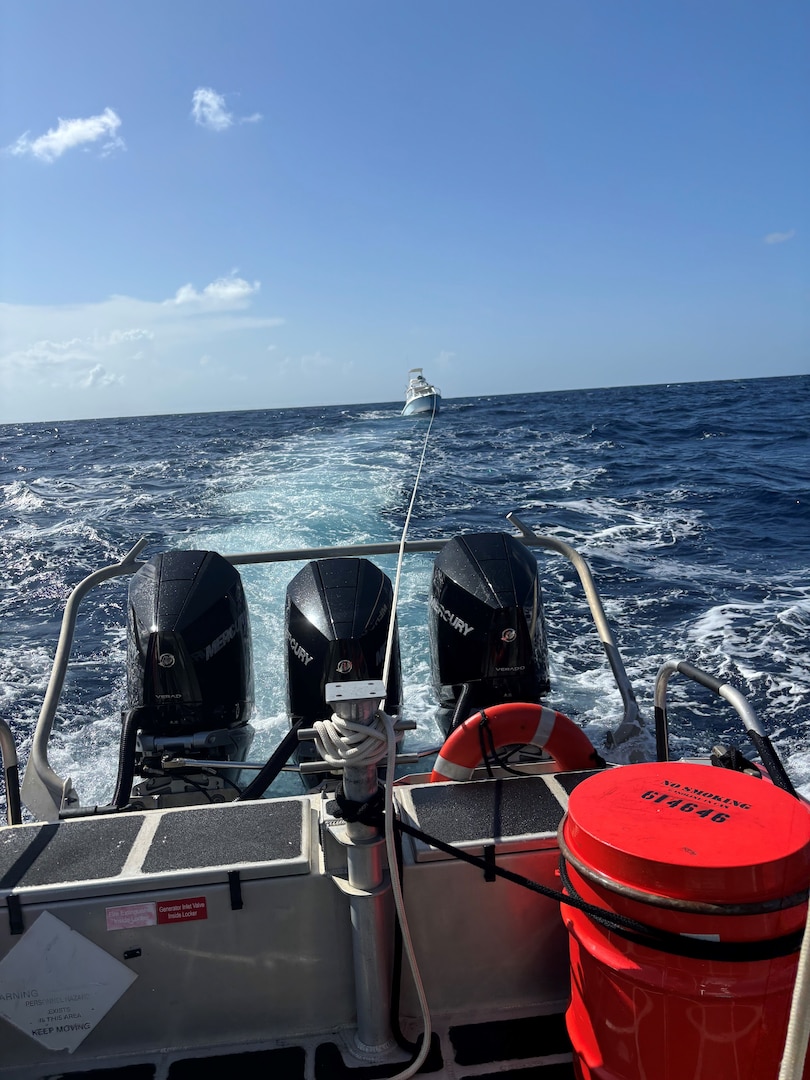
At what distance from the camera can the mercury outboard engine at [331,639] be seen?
3.32m

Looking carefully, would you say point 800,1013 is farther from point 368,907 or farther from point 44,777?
point 44,777

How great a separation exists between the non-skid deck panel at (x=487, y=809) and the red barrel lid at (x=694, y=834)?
35 cm

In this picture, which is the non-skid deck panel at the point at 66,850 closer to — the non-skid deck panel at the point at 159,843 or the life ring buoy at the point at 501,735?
the non-skid deck panel at the point at 159,843

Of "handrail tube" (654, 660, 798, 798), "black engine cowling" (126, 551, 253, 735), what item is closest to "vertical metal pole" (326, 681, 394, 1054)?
"handrail tube" (654, 660, 798, 798)

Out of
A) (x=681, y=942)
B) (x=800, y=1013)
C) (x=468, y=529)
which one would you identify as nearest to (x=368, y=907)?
(x=681, y=942)

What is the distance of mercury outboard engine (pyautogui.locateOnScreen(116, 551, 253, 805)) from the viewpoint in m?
3.14

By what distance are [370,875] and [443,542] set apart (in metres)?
2.29

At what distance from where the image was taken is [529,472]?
1611 centimetres

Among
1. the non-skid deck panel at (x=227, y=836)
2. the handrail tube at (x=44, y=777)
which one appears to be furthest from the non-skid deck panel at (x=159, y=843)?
the handrail tube at (x=44, y=777)

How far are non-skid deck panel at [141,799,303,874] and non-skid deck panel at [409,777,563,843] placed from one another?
37 centimetres

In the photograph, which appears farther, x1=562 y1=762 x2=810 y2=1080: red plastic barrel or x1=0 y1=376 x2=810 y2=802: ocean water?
x1=0 y1=376 x2=810 y2=802: ocean water

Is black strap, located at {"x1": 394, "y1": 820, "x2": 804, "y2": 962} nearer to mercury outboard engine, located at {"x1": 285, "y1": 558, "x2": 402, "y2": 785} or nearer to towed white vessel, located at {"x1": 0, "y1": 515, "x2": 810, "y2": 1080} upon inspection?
towed white vessel, located at {"x1": 0, "y1": 515, "x2": 810, "y2": 1080}

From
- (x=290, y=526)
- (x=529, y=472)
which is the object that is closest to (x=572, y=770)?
(x=290, y=526)

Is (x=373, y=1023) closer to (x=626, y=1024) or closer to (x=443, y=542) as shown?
(x=626, y=1024)
